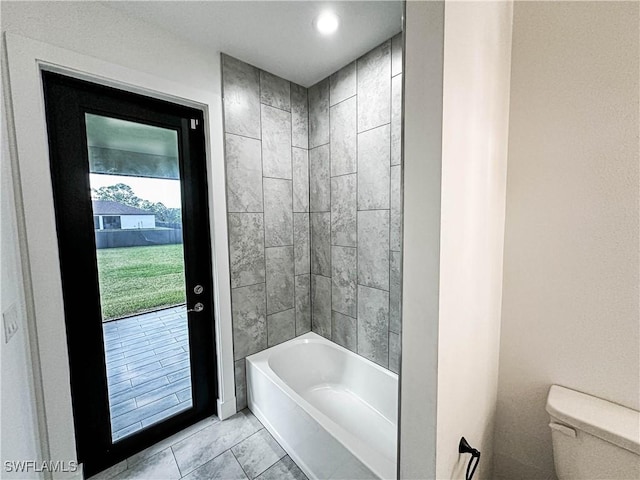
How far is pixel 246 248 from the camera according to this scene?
6.59 feet

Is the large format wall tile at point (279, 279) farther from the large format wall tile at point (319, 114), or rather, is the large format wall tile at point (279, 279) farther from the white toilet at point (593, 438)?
the white toilet at point (593, 438)

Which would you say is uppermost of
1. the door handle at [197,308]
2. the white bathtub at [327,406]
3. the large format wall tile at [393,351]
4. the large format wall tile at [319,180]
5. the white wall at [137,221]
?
the large format wall tile at [319,180]

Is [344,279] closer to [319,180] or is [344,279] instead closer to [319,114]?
[319,180]

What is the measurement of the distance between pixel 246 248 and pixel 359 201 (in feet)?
3.12

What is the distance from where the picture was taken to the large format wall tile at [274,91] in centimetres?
204

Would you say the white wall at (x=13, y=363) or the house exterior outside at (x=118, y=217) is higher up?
the house exterior outside at (x=118, y=217)

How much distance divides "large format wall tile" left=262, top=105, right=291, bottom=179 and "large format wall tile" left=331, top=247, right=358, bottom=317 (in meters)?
0.82

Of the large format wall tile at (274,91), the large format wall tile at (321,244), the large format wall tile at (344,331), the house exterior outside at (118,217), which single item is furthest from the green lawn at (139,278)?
the large format wall tile at (274,91)

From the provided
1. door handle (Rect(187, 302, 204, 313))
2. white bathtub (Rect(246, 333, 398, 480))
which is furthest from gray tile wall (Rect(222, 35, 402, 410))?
door handle (Rect(187, 302, 204, 313))

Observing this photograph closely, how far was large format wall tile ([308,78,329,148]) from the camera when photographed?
2.16 m

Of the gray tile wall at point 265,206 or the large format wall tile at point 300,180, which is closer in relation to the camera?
the gray tile wall at point 265,206

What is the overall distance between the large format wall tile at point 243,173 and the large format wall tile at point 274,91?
14.8 inches

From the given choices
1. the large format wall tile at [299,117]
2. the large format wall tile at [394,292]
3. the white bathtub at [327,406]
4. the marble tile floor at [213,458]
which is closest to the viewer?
the white bathtub at [327,406]

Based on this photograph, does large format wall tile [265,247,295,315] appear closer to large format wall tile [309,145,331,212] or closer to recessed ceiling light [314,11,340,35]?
large format wall tile [309,145,331,212]
